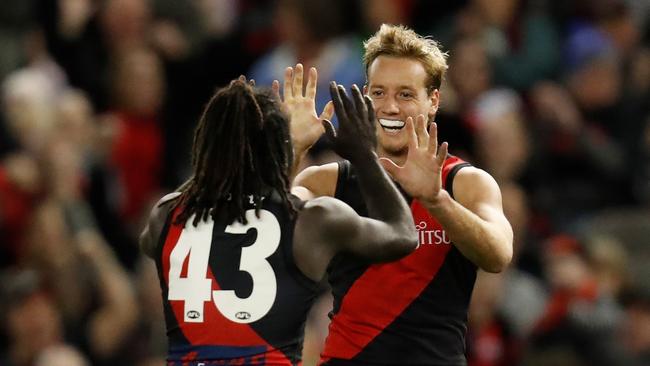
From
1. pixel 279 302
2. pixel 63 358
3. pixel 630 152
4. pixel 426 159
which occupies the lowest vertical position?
pixel 63 358

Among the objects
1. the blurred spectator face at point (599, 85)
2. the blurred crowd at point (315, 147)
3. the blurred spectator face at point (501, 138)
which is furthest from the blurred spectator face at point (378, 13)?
the blurred spectator face at point (599, 85)

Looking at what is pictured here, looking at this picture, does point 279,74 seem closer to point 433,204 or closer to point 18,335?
point 18,335

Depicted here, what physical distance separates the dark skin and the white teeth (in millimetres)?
607

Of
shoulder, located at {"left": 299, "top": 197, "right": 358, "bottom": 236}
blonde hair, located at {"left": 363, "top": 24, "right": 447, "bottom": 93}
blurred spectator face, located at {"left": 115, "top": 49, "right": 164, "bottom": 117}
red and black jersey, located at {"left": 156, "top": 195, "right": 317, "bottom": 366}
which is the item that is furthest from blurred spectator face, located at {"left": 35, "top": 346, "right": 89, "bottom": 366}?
shoulder, located at {"left": 299, "top": 197, "right": 358, "bottom": 236}

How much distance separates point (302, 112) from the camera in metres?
7.01

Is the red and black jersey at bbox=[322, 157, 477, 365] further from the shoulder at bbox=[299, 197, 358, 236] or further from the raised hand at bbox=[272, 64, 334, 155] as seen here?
the shoulder at bbox=[299, 197, 358, 236]

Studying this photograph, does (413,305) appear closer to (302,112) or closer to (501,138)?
(302,112)

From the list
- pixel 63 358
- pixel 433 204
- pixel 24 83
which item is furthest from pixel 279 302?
pixel 24 83

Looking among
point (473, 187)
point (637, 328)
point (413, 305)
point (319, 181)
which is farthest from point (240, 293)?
point (637, 328)

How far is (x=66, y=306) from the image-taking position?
35.8ft

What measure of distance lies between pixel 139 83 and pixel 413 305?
585 centimetres

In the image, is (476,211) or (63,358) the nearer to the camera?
(476,211)

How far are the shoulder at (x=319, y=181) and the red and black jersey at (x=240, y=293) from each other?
3.15ft

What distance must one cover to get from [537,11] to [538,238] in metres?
2.00
